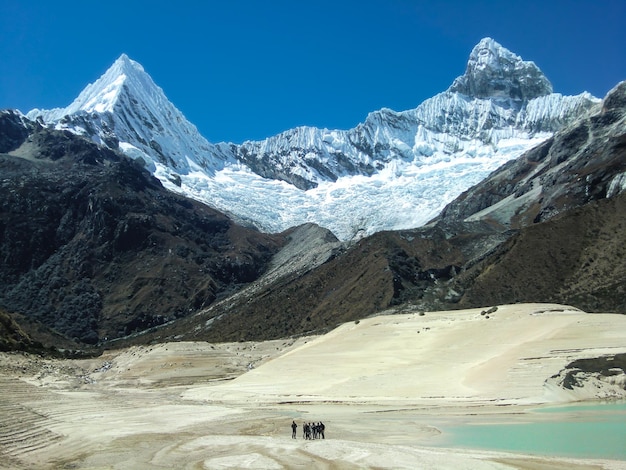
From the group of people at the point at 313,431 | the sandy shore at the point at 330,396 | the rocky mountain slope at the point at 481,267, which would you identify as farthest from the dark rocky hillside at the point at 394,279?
the group of people at the point at 313,431

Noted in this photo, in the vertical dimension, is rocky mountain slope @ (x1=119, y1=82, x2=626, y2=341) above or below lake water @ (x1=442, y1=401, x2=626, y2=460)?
above

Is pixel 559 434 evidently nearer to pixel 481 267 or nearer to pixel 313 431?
pixel 313 431

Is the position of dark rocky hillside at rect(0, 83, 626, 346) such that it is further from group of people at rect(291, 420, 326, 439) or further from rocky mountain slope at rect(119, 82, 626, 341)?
group of people at rect(291, 420, 326, 439)

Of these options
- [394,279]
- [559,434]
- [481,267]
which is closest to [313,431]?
[559,434]

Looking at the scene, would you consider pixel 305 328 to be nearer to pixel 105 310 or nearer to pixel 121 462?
pixel 105 310

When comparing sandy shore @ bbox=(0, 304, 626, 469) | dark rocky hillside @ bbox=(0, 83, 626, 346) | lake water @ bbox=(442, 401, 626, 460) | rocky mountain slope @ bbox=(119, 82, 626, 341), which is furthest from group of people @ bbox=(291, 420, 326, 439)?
rocky mountain slope @ bbox=(119, 82, 626, 341)

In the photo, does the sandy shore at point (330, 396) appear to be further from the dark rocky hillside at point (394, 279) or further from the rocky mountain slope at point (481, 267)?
the dark rocky hillside at point (394, 279)
